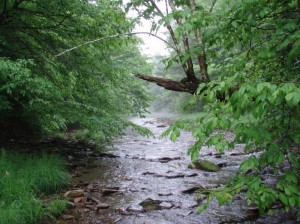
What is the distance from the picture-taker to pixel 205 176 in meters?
8.41

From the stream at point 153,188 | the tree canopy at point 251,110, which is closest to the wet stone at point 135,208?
the stream at point 153,188

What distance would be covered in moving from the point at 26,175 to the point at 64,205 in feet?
4.57

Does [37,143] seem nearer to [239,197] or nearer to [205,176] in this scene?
[205,176]

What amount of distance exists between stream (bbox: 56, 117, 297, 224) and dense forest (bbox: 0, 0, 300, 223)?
90 centimetres

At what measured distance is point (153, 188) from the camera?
24.7 ft

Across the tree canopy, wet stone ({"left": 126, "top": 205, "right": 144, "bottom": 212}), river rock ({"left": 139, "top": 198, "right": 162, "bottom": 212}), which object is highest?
the tree canopy

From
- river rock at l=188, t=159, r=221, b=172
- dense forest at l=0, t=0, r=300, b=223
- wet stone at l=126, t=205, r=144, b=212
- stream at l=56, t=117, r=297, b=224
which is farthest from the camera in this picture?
river rock at l=188, t=159, r=221, b=172

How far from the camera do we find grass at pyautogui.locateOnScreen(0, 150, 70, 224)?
16.1 ft

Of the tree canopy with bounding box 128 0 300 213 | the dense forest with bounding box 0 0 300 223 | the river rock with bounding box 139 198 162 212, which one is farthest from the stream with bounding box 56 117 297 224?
the tree canopy with bounding box 128 0 300 213

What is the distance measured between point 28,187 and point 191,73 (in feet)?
12.7

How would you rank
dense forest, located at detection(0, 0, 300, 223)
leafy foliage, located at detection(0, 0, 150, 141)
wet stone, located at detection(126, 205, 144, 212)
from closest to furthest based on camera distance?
dense forest, located at detection(0, 0, 300, 223), wet stone, located at detection(126, 205, 144, 212), leafy foliage, located at detection(0, 0, 150, 141)

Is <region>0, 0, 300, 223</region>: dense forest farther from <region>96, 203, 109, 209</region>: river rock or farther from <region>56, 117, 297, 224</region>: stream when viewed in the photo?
<region>96, 203, 109, 209</region>: river rock

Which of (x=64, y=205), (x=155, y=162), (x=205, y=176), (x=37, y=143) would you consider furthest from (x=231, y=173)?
(x=37, y=143)

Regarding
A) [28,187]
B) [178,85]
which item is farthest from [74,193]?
[178,85]
